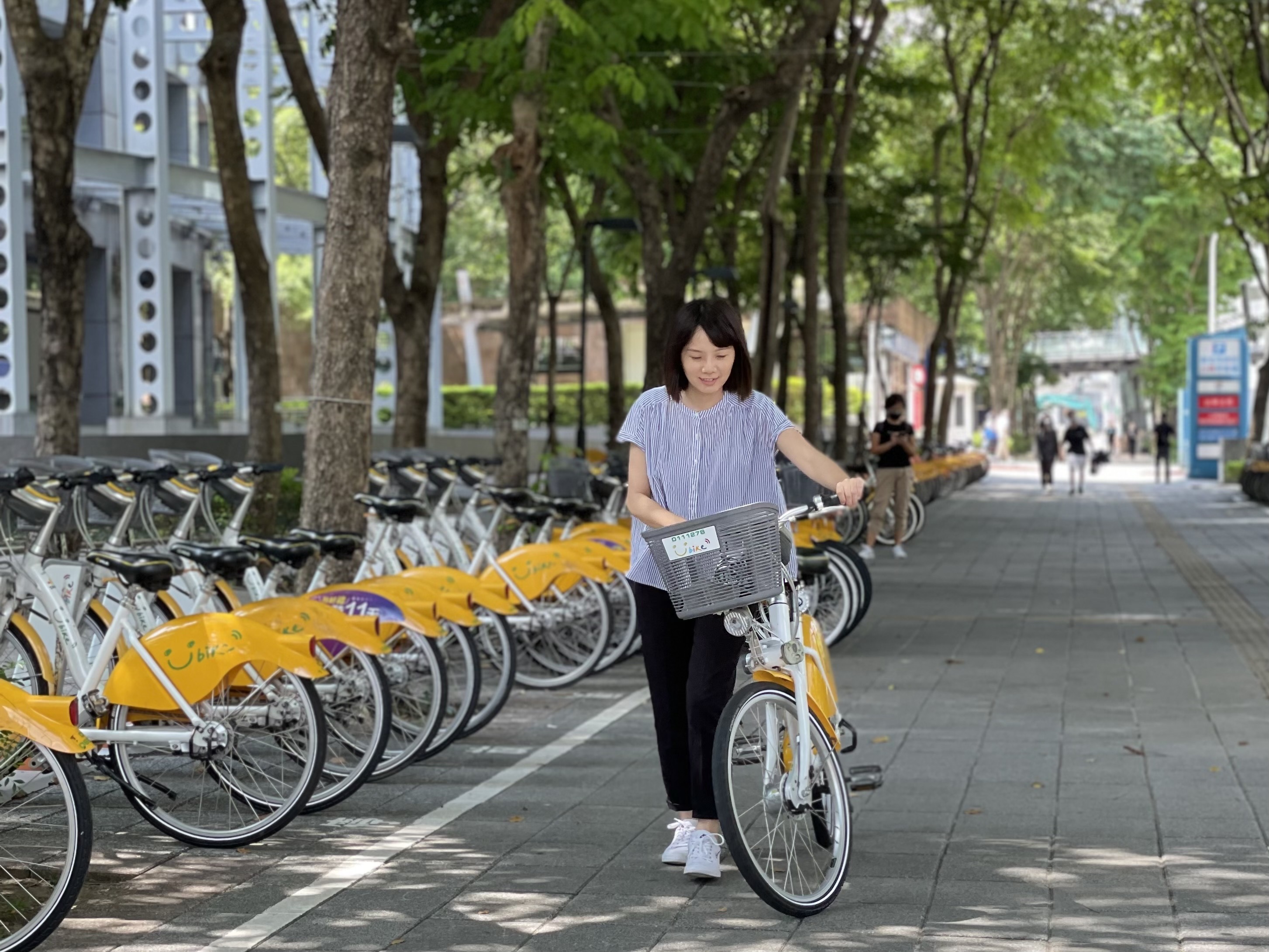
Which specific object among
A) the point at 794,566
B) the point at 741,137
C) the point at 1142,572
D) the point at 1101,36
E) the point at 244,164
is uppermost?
the point at 1101,36

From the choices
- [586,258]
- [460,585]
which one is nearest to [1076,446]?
[586,258]

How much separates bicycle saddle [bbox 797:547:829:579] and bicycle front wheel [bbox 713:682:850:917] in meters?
5.59

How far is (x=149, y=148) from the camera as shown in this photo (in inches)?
994

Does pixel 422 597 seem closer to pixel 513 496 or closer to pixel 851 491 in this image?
pixel 513 496

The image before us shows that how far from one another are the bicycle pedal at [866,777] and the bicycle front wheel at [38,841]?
223 cm

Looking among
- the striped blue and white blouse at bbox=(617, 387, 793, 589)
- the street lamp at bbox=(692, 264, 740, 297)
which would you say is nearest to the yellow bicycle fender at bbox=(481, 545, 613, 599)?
the striped blue and white blouse at bbox=(617, 387, 793, 589)

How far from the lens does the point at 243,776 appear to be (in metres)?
6.33

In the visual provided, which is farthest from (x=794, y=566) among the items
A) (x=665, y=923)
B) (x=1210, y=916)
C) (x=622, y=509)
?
(x=622, y=509)

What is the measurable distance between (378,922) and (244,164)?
1138cm

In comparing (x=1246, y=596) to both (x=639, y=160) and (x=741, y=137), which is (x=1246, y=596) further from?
(x=741, y=137)

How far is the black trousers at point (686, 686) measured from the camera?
573cm

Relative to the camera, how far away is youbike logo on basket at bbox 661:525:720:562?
17.2 feet

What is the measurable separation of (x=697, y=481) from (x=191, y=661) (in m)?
1.66

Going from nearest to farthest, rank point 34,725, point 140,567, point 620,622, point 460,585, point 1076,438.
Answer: point 34,725, point 140,567, point 460,585, point 620,622, point 1076,438
